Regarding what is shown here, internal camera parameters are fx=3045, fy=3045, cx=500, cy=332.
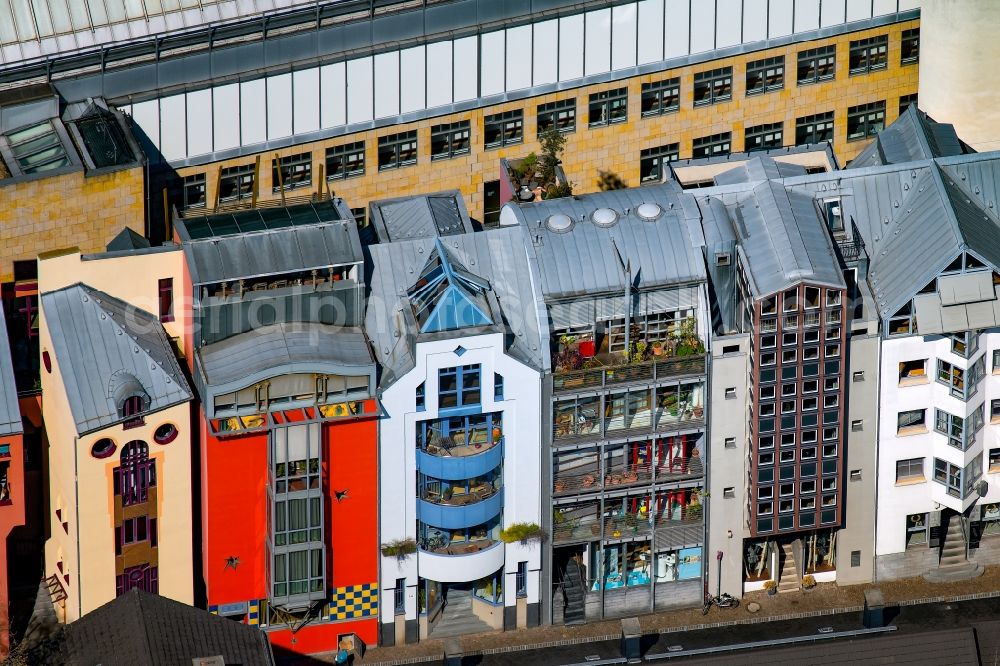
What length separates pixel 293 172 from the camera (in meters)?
188

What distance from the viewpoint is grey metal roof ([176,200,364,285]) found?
171375 mm

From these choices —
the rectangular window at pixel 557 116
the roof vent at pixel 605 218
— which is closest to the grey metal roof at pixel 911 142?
the roof vent at pixel 605 218

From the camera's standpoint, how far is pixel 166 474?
566 feet

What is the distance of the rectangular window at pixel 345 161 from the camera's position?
189125 mm

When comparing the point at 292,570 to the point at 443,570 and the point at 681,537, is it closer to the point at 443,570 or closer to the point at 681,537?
the point at 443,570

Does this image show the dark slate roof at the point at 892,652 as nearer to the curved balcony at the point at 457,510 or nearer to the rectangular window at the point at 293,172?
the curved balcony at the point at 457,510

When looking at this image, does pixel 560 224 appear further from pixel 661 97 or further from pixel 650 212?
pixel 661 97

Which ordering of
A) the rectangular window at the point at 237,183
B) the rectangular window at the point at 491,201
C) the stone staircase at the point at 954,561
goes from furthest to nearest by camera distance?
the rectangular window at the point at 491,201 → the rectangular window at the point at 237,183 → the stone staircase at the point at 954,561

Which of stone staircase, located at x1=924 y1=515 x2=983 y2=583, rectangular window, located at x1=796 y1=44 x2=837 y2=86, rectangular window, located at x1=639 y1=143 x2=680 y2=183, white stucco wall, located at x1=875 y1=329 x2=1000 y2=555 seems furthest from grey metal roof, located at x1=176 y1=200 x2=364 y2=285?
stone staircase, located at x1=924 y1=515 x2=983 y2=583

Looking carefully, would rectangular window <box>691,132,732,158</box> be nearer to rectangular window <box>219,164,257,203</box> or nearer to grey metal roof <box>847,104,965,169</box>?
grey metal roof <box>847,104,965,169</box>

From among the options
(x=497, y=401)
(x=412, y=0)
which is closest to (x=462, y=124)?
(x=412, y=0)

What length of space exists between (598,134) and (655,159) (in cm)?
469

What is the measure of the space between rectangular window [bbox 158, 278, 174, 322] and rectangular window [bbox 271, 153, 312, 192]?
16057mm

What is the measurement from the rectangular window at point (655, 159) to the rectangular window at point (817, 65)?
9539mm
